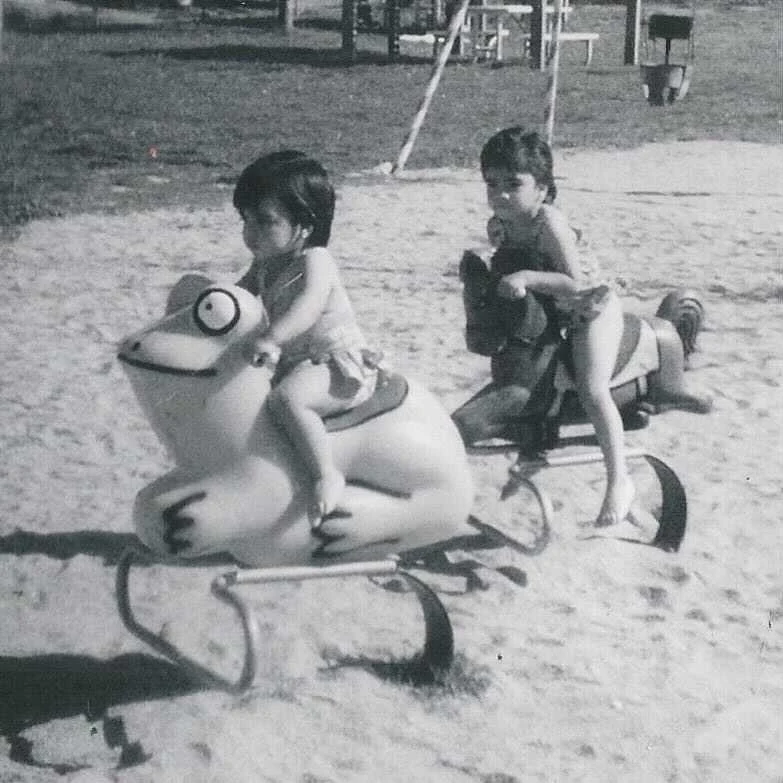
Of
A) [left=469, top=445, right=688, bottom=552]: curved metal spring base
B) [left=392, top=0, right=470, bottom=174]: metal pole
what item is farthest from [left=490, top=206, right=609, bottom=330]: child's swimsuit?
[left=392, top=0, right=470, bottom=174]: metal pole

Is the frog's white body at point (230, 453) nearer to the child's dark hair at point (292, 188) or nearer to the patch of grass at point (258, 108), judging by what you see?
the child's dark hair at point (292, 188)

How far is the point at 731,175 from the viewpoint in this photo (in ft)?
40.5

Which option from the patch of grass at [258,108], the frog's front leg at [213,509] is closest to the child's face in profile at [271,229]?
the frog's front leg at [213,509]

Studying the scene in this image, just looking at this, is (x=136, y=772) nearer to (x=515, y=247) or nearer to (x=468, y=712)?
(x=468, y=712)

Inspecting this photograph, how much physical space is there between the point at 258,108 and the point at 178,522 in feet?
45.7

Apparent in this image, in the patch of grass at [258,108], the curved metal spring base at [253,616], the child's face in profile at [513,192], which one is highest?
the child's face in profile at [513,192]

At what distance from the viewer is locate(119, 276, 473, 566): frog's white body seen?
3.32 m

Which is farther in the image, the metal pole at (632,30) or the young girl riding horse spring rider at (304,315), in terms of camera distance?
the metal pole at (632,30)

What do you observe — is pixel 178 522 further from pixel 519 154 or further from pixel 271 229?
pixel 519 154

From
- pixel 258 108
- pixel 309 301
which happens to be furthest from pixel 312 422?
pixel 258 108

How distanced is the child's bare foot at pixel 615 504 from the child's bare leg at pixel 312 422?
109 cm

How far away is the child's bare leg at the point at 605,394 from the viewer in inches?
165

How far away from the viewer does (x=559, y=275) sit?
4152 mm

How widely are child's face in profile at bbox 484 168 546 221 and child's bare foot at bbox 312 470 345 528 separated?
116 centimetres
